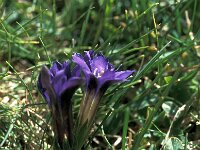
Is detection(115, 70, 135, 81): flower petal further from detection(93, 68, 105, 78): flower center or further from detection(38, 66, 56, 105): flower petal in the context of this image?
detection(38, 66, 56, 105): flower petal

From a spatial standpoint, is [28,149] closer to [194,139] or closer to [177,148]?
[177,148]

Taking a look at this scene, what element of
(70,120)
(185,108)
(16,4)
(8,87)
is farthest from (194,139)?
(16,4)

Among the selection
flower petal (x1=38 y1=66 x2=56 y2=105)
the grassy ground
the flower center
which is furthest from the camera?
the grassy ground

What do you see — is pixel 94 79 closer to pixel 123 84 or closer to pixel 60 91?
pixel 60 91

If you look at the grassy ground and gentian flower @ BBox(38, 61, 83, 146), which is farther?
the grassy ground

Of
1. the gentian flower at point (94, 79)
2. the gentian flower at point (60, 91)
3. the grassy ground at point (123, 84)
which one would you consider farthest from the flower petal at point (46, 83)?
→ the grassy ground at point (123, 84)

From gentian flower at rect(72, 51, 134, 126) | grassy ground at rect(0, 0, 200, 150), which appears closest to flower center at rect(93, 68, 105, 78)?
gentian flower at rect(72, 51, 134, 126)

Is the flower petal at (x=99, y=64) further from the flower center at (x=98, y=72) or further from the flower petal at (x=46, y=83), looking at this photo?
the flower petal at (x=46, y=83)
